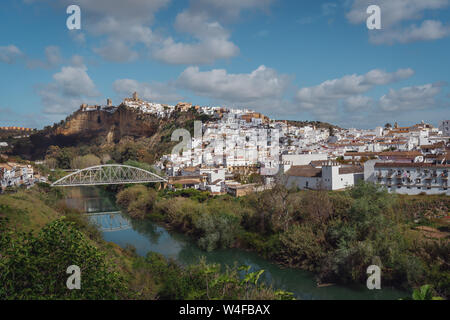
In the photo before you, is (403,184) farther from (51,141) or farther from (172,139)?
(51,141)

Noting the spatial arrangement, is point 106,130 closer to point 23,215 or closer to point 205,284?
point 23,215

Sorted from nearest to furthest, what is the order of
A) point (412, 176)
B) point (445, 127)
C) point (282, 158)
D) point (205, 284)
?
point (205, 284)
point (412, 176)
point (282, 158)
point (445, 127)

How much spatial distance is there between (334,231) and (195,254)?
6.43 m

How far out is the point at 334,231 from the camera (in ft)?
40.9

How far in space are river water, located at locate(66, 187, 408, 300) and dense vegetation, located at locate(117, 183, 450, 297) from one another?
42cm

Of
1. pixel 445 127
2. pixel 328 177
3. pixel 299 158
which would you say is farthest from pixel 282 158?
pixel 445 127

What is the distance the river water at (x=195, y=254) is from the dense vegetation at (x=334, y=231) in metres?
0.42

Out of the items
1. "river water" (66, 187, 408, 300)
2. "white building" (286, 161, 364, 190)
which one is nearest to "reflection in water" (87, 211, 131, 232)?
"river water" (66, 187, 408, 300)

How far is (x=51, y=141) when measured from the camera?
6500cm

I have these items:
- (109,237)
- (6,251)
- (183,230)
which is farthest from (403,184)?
(6,251)

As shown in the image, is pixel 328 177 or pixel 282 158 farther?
pixel 282 158

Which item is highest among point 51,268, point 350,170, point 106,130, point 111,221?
point 106,130
